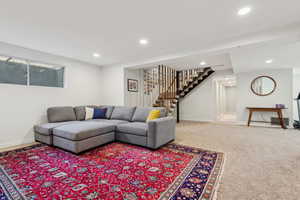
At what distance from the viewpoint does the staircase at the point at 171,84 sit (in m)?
6.00

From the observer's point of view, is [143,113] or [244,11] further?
[143,113]

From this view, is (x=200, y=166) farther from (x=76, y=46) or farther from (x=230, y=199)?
(x=76, y=46)

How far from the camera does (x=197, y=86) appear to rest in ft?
21.4

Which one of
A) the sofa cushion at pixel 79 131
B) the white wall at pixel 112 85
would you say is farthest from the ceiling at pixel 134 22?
the sofa cushion at pixel 79 131

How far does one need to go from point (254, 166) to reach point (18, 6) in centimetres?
404

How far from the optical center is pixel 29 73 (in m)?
3.54

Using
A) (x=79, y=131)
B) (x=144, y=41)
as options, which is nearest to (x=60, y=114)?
(x=79, y=131)

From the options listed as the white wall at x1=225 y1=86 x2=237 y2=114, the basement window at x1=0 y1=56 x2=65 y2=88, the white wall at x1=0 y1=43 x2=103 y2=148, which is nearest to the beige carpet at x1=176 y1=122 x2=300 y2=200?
the white wall at x1=0 y1=43 x2=103 y2=148

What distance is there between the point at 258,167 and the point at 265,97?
457cm

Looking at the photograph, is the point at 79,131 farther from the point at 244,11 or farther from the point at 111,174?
the point at 244,11

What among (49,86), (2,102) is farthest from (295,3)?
(2,102)

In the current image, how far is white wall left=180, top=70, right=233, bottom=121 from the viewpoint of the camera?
6.10 meters

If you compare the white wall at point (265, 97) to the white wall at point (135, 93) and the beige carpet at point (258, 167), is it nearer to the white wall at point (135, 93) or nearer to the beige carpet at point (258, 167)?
the beige carpet at point (258, 167)

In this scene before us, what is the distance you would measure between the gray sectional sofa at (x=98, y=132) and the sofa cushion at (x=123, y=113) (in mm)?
199
